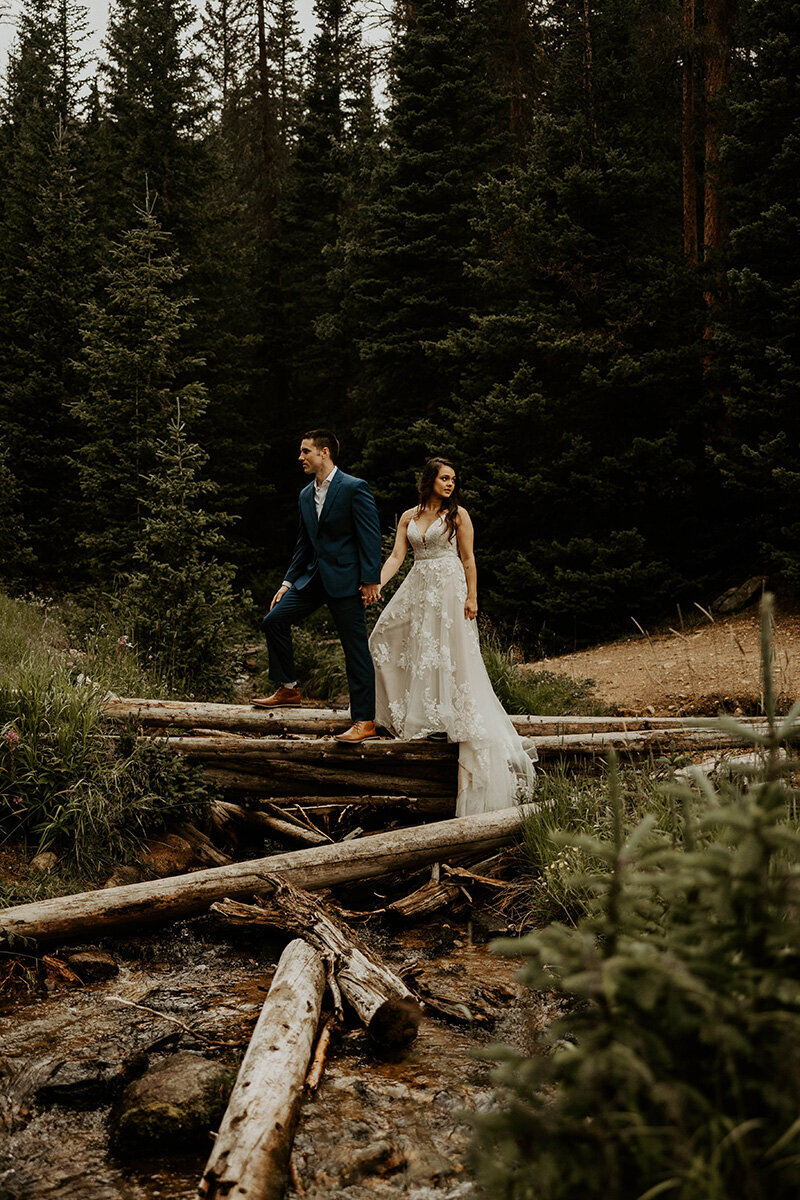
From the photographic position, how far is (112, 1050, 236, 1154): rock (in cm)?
349

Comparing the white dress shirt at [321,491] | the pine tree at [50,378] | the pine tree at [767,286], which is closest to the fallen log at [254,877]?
the white dress shirt at [321,491]

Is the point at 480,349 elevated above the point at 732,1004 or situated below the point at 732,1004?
above

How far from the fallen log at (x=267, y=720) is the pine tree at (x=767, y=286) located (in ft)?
20.3

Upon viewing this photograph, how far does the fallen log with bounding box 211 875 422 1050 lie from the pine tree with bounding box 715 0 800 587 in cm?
957

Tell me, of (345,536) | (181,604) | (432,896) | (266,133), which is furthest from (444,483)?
(266,133)

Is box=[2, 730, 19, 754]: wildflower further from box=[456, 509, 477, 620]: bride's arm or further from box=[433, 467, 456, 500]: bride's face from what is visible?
box=[433, 467, 456, 500]: bride's face

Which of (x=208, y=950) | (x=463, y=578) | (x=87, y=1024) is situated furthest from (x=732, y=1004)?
(x=463, y=578)

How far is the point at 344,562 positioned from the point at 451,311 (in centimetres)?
1283

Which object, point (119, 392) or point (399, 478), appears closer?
point (119, 392)

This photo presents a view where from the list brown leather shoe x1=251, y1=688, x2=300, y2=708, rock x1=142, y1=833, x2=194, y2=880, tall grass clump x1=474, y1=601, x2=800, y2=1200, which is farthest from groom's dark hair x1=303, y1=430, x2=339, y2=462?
tall grass clump x1=474, y1=601, x2=800, y2=1200

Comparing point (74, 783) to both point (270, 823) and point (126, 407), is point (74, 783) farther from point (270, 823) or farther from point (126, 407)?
point (126, 407)

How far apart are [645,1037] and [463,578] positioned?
573 centimetres

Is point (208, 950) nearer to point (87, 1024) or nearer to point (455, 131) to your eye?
point (87, 1024)

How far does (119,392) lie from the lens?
16.2m
